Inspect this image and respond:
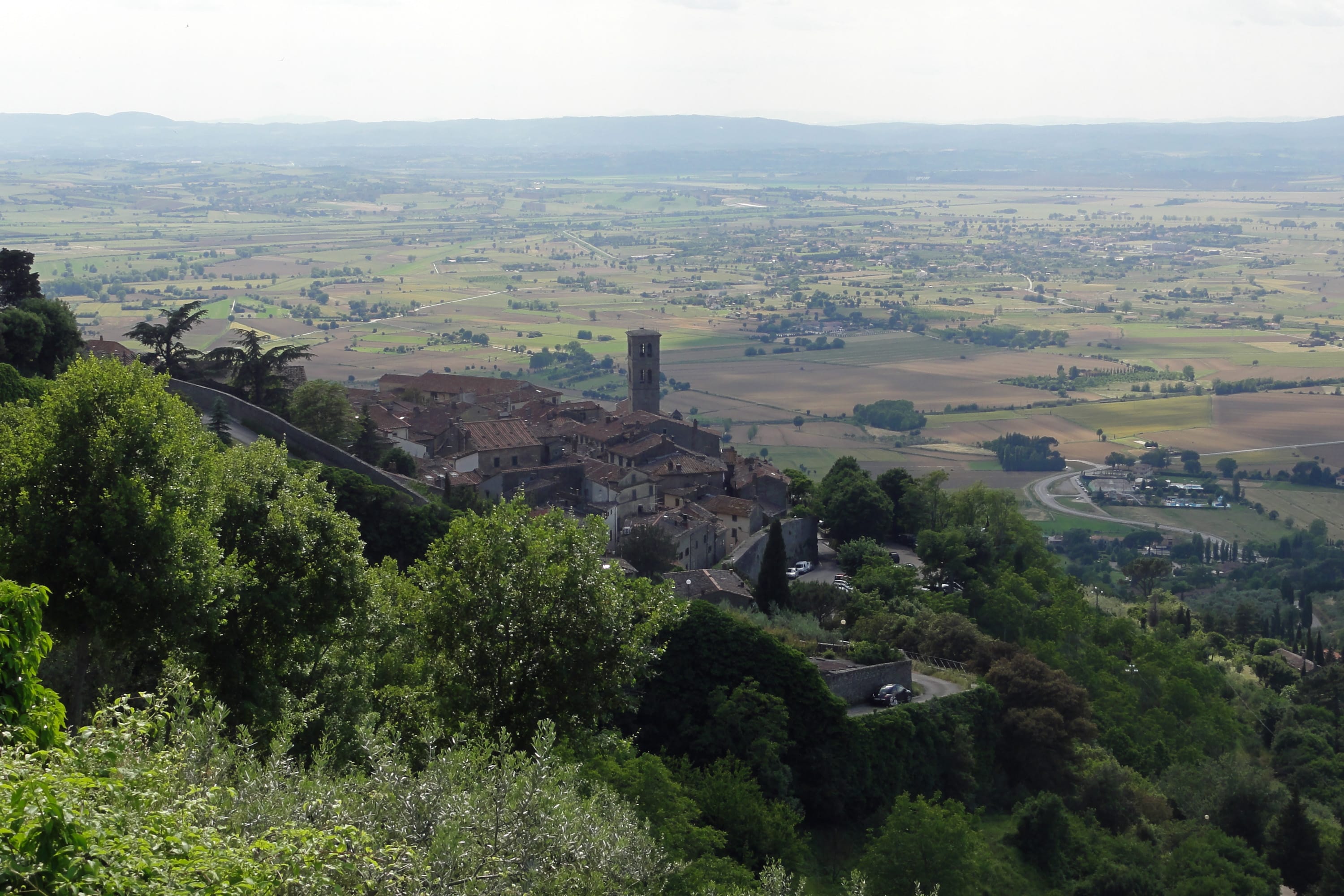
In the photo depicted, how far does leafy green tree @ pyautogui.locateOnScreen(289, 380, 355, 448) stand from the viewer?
40906 mm

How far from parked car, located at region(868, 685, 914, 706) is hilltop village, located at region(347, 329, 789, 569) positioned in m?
11.3

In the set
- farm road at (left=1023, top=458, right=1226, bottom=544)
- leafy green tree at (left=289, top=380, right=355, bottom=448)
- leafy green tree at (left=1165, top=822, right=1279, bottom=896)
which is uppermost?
leafy green tree at (left=289, top=380, right=355, bottom=448)

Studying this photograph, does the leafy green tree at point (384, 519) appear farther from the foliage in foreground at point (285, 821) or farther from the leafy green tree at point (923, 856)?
the foliage in foreground at point (285, 821)

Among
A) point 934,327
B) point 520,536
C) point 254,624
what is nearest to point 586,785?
point 520,536

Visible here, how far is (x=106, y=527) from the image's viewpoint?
52.6 feet

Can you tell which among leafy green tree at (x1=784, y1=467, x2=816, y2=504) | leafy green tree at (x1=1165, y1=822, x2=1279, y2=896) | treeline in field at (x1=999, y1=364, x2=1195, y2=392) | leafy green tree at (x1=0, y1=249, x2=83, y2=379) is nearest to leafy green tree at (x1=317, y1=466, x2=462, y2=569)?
leafy green tree at (x1=0, y1=249, x2=83, y2=379)

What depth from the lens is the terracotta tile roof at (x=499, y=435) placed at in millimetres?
52031

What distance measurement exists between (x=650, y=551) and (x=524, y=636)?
22.0 m

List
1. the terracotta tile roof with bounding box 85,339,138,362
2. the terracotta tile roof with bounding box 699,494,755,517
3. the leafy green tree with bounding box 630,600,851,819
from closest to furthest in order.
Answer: the leafy green tree with bounding box 630,600,851,819
the terracotta tile roof with bounding box 85,339,138,362
the terracotta tile roof with bounding box 699,494,755,517

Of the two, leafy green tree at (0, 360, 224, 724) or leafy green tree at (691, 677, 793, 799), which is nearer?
leafy green tree at (0, 360, 224, 724)

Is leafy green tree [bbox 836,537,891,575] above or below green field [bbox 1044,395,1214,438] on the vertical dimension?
above

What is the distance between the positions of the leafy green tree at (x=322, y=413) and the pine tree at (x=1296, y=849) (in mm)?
27292

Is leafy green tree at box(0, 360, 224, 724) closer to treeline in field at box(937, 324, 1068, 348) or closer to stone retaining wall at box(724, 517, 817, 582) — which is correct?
stone retaining wall at box(724, 517, 817, 582)

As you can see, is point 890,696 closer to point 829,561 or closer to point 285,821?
point 829,561
